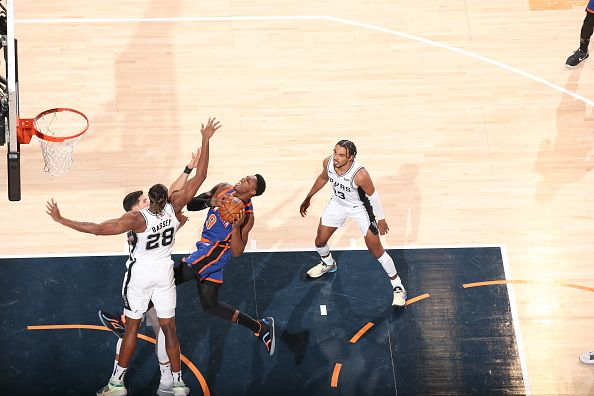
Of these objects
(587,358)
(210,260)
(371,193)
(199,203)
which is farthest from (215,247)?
(587,358)

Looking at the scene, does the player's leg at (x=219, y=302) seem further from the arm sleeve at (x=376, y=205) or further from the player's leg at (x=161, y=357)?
the arm sleeve at (x=376, y=205)

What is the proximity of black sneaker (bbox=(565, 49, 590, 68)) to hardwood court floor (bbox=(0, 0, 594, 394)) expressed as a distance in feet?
0.42

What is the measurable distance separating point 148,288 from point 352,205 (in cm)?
256

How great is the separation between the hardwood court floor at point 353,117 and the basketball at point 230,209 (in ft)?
7.45

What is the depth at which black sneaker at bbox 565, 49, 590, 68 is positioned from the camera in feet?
46.2

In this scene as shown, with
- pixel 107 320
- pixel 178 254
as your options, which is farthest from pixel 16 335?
pixel 178 254

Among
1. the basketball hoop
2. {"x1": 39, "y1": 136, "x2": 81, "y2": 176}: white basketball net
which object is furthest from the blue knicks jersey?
{"x1": 39, "y1": 136, "x2": 81, "y2": 176}: white basketball net

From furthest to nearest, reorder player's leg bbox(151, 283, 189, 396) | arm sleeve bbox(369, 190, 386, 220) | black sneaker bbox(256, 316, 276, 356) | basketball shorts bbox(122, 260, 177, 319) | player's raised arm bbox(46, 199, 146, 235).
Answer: black sneaker bbox(256, 316, 276, 356) < arm sleeve bbox(369, 190, 386, 220) < player's leg bbox(151, 283, 189, 396) < basketball shorts bbox(122, 260, 177, 319) < player's raised arm bbox(46, 199, 146, 235)

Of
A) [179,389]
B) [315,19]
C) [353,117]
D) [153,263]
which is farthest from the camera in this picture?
[315,19]

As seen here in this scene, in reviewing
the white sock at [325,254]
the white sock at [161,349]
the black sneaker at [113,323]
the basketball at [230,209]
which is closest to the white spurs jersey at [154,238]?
the basketball at [230,209]

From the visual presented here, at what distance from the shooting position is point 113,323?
1053 cm

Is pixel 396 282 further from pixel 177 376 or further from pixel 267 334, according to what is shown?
pixel 177 376

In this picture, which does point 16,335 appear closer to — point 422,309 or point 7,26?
point 7,26

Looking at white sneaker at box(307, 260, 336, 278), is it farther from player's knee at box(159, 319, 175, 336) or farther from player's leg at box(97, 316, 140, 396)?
player's leg at box(97, 316, 140, 396)
